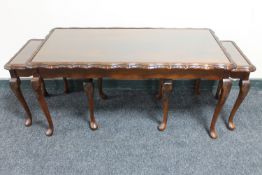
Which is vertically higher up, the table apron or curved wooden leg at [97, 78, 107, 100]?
the table apron

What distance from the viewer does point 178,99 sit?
2.34m

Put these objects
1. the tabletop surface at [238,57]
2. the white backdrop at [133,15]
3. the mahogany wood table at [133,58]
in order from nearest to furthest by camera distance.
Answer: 1. the mahogany wood table at [133,58]
2. the tabletop surface at [238,57]
3. the white backdrop at [133,15]

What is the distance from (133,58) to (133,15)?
0.61 m

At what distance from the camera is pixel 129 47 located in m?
1.77

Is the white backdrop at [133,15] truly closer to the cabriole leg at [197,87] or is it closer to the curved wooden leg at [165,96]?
the cabriole leg at [197,87]

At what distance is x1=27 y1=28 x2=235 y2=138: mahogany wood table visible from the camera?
1.61m

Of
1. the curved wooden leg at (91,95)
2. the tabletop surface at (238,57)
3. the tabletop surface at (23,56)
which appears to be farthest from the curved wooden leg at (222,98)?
the tabletop surface at (23,56)

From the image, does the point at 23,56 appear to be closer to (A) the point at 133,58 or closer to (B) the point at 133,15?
(A) the point at 133,58

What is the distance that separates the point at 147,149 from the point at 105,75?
0.57m

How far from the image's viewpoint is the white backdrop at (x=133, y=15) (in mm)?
2092

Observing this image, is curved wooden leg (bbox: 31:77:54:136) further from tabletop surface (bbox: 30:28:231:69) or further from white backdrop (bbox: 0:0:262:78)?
white backdrop (bbox: 0:0:262:78)

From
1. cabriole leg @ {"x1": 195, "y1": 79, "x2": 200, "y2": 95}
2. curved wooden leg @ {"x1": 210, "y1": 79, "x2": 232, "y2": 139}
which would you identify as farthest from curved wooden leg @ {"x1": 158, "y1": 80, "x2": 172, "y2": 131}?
cabriole leg @ {"x1": 195, "y1": 79, "x2": 200, "y2": 95}

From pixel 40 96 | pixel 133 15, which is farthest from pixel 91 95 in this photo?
pixel 133 15

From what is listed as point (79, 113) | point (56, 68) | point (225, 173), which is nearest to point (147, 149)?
point (225, 173)
